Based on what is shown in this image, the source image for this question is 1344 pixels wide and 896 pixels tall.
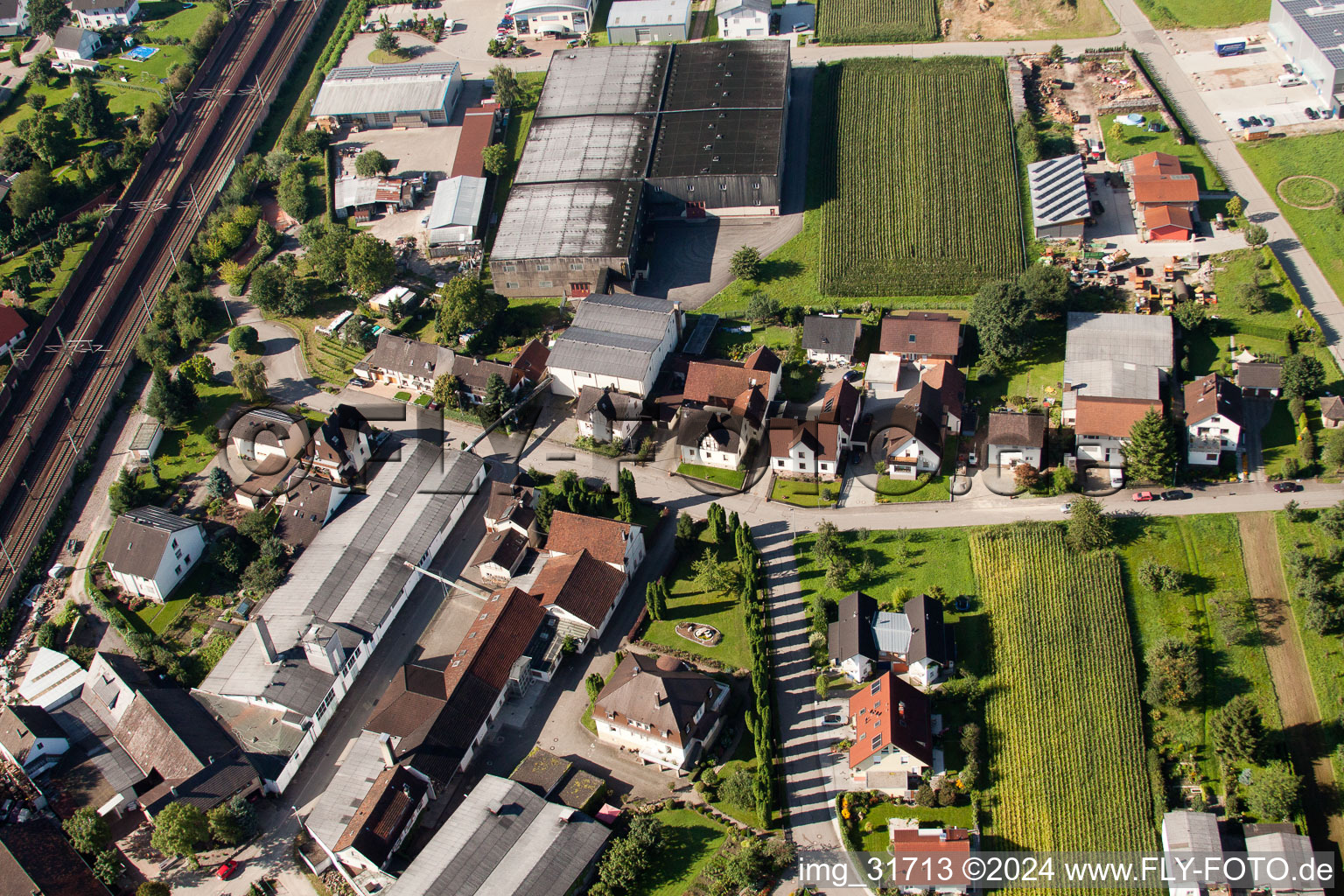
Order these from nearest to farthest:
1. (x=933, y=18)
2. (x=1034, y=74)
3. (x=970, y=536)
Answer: (x=970, y=536) < (x=1034, y=74) < (x=933, y=18)

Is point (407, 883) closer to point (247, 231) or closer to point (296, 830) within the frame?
point (296, 830)

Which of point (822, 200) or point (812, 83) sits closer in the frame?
point (822, 200)

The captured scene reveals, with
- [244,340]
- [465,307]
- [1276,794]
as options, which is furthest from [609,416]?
[1276,794]

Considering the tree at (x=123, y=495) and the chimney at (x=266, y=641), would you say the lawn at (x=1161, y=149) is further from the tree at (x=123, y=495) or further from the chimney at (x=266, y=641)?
the tree at (x=123, y=495)

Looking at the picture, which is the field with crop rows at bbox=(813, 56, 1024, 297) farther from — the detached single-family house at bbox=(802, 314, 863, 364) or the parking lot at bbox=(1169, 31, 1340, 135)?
the parking lot at bbox=(1169, 31, 1340, 135)

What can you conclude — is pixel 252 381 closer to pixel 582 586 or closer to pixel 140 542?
pixel 140 542

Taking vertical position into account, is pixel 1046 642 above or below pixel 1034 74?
below

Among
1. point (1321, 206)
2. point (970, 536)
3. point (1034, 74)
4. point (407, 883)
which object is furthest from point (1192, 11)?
point (407, 883)

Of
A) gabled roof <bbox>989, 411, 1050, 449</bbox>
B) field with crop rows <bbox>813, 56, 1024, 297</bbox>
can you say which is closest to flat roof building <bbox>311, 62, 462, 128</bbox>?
field with crop rows <bbox>813, 56, 1024, 297</bbox>
